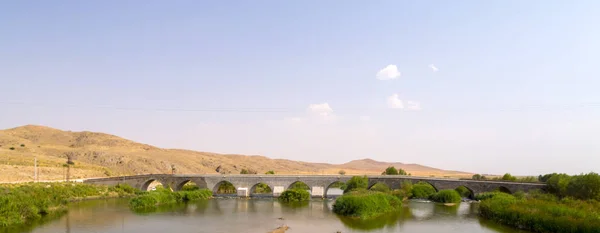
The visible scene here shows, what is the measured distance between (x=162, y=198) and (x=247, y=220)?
16.0 meters

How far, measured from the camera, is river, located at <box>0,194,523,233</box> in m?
30.2

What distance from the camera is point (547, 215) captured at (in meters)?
28.4

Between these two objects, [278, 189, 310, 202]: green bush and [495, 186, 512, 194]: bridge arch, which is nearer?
[495, 186, 512, 194]: bridge arch

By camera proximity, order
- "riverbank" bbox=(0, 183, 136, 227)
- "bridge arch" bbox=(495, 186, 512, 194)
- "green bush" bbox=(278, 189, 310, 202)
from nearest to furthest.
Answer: "riverbank" bbox=(0, 183, 136, 227)
"bridge arch" bbox=(495, 186, 512, 194)
"green bush" bbox=(278, 189, 310, 202)

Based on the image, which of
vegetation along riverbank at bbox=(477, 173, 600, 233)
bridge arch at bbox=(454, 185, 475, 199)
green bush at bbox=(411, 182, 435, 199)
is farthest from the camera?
bridge arch at bbox=(454, 185, 475, 199)

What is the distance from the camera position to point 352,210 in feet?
125

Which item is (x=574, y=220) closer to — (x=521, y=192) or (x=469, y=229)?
(x=469, y=229)

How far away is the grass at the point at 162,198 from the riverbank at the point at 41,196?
630cm

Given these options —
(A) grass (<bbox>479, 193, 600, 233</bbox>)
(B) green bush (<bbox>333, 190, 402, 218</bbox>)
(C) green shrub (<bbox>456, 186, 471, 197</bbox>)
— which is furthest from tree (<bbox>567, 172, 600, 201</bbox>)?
(C) green shrub (<bbox>456, 186, 471, 197</bbox>)

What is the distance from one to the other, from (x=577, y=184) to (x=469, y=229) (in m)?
12.7

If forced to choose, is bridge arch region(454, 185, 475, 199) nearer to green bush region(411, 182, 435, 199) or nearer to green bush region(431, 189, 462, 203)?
green bush region(411, 182, 435, 199)

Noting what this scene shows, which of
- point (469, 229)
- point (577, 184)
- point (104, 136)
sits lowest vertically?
point (469, 229)

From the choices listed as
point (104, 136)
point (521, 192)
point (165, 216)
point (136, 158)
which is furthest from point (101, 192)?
point (104, 136)

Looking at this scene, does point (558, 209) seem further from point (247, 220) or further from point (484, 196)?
point (247, 220)
